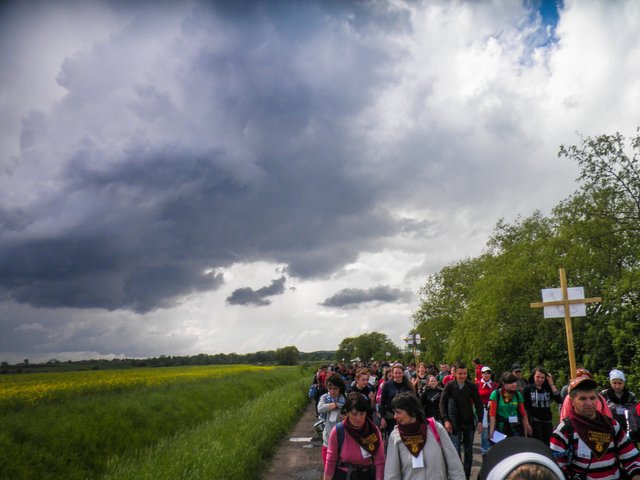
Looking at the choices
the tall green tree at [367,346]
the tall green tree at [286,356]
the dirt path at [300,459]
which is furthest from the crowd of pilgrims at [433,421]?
the tall green tree at [367,346]

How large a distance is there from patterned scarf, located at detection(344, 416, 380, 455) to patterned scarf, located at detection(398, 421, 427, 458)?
2.84 feet

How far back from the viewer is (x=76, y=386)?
68.3 feet

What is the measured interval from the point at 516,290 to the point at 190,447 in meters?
17.6

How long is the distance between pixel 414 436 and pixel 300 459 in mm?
8267

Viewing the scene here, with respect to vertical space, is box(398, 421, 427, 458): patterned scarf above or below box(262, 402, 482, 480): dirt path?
above

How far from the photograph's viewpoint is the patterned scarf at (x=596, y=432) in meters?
3.62

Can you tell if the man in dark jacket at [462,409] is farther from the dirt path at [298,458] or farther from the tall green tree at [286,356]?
the tall green tree at [286,356]

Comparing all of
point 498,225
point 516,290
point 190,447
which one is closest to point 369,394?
point 190,447

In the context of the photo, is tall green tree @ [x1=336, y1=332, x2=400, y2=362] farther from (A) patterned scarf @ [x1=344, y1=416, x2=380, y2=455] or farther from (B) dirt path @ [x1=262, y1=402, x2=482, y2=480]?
(A) patterned scarf @ [x1=344, y1=416, x2=380, y2=455]

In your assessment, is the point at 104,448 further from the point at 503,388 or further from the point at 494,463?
the point at 494,463

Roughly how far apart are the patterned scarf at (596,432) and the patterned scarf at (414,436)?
1.15 meters

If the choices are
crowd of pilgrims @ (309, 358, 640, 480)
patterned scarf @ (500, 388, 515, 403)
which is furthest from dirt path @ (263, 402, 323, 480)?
patterned scarf @ (500, 388, 515, 403)

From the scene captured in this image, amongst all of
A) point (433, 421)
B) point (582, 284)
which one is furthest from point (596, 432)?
point (582, 284)

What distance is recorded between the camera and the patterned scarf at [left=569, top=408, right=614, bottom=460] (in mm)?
3617
